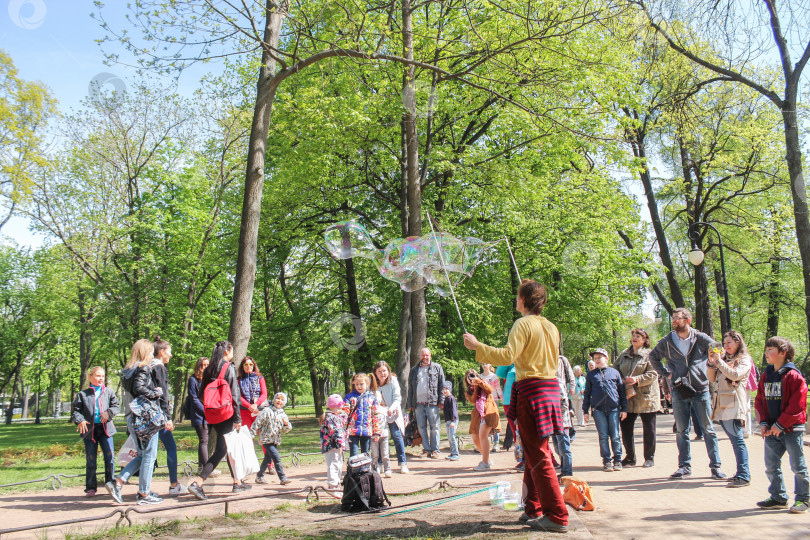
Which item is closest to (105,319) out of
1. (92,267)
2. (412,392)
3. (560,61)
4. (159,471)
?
(92,267)

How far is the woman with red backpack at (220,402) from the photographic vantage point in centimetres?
817

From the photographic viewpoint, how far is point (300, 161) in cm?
1789

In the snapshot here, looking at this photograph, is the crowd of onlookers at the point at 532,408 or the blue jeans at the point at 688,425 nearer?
the crowd of onlookers at the point at 532,408

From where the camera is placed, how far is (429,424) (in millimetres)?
12156

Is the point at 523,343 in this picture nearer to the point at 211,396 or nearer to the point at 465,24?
the point at 211,396

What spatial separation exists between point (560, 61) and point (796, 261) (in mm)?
24147

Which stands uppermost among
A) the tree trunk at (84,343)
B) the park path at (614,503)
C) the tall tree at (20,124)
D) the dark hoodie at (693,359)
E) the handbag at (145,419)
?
the tall tree at (20,124)

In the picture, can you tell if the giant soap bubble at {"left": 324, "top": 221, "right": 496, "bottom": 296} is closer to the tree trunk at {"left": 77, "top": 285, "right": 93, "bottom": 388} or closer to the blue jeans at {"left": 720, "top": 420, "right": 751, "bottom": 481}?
the blue jeans at {"left": 720, "top": 420, "right": 751, "bottom": 481}

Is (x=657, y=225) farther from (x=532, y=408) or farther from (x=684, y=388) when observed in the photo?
(x=532, y=408)

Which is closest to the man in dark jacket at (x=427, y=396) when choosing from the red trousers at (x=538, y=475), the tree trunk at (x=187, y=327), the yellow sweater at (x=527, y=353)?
the red trousers at (x=538, y=475)

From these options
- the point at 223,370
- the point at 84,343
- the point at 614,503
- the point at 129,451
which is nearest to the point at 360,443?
the point at 223,370

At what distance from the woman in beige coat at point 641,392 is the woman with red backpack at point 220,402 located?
19.8 ft

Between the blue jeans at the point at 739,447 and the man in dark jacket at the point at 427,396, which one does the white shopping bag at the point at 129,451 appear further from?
the blue jeans at the point at 739,447

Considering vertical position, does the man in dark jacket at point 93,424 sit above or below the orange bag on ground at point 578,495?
above
